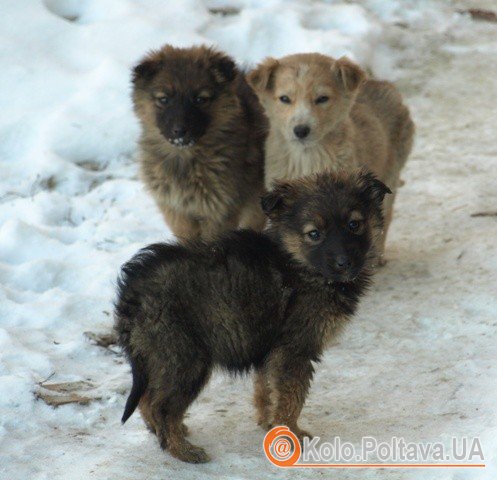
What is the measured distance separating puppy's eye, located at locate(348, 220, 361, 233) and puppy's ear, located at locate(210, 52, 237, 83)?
2340 millimetres

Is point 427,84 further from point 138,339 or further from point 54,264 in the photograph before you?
point 138,339

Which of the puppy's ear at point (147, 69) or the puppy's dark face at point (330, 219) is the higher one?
the puppy's dark face at point (330, 219)

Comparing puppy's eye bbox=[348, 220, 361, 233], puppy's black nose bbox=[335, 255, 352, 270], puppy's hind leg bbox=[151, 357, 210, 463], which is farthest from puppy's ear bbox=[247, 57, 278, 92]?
puppy's hind leg bbox=[151, 357, 210, 463]

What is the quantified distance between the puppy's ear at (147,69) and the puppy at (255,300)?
2.13 metres

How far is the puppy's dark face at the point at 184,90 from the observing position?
6508 millimetres

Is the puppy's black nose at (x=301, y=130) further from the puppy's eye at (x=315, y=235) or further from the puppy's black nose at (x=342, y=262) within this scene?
the puppy's black nose at (x=342, y=262)

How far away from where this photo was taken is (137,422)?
204 inches

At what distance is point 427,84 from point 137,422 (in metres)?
6.71

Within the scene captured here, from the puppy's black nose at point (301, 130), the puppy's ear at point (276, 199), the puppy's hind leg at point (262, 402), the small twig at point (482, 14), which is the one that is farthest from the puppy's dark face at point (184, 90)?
the small twig at point (482, 14)

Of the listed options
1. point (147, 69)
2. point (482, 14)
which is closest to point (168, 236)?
point (147, 69)

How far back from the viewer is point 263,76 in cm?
672

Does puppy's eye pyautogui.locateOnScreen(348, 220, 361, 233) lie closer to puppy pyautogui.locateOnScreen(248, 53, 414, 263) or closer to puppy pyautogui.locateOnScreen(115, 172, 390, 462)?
puppy pyautogui.locateOnScreen(115, 172, 390, 462)

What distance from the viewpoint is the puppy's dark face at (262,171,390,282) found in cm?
479

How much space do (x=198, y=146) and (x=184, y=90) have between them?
16.7 inches
